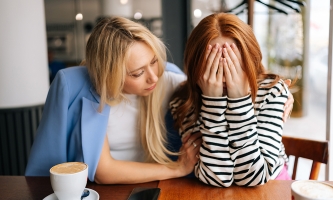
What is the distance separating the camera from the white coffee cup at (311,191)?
2.16 ft

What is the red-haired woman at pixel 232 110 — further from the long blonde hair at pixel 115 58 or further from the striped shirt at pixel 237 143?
the long blonde hair at pixel 115 58

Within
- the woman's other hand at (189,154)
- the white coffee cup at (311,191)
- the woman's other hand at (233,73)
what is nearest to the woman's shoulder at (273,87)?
the woman's other hand at (233,73)

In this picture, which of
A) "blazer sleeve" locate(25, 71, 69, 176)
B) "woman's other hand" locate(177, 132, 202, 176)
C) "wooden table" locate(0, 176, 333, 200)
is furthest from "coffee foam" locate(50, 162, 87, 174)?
"woman's other hand" locate(177, 132, 202, 176)

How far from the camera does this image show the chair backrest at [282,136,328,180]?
3.92 ft

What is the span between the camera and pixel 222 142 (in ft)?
3.41

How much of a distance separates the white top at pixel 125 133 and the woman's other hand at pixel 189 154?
22 cm

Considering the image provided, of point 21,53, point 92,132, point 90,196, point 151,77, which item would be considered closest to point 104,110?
point 92,132

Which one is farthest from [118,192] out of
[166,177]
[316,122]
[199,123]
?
[316,122]

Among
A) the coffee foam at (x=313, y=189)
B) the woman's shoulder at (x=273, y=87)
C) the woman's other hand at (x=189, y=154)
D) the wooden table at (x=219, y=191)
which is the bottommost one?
the wooden table at (x=219, y=191)

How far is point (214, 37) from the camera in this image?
1070mm

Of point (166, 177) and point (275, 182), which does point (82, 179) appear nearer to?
point (166, 177)

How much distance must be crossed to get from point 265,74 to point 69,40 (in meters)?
2.70

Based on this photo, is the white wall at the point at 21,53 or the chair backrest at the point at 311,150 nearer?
the chair backrest at the point at 311,150

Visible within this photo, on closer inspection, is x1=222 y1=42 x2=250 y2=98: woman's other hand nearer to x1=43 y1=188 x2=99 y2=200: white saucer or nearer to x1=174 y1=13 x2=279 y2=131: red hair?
x1=174 y1=13 x2=279 y2=131: red hair
